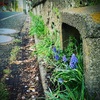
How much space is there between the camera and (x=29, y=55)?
16.1 feet

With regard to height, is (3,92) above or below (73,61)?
below

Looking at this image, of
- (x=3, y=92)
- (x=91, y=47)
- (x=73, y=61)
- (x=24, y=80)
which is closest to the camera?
(x=91, y=47)

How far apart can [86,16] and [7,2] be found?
4906 cm

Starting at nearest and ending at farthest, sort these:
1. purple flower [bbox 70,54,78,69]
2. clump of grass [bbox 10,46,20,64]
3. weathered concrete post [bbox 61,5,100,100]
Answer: weathered concrete post [bbox 61,5,100,100] → purple flower [bbox 70,54,78,69] → clump of grass [bbox 10,46,20,64]

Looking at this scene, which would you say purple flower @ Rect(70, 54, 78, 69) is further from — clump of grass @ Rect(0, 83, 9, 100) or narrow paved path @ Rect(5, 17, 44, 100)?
clump of grass @ Rect(0, 83, 9, 100)

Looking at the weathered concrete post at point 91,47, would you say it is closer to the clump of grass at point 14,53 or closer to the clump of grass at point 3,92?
the clump of grass at point 3,92

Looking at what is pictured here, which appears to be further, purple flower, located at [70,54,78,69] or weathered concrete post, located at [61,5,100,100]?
purple flower, located at [70,54,78,69]

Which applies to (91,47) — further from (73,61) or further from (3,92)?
(3,92)

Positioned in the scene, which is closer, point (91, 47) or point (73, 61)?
point (91, 47)

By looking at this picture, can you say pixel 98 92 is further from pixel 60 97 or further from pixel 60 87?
pixel 60 87

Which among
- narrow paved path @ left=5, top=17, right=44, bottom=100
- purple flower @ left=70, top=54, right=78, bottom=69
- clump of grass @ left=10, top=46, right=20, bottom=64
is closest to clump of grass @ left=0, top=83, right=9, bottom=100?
narrow paved path @ left=5, top=17, right=44, bottom=100

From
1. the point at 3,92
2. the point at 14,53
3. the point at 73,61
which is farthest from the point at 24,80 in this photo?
the point at 14,53

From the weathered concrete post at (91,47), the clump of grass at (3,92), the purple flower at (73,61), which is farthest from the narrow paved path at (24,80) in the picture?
the weathered concrete post at (91,47)

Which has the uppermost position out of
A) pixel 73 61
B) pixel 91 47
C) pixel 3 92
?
pixel 91 47
